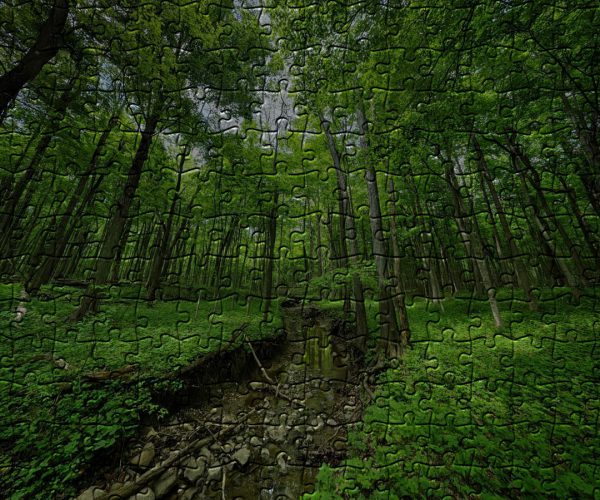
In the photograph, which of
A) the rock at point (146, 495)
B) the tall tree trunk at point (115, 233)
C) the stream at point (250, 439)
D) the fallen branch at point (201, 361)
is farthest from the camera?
the tall tree trunk at point (115, 233)

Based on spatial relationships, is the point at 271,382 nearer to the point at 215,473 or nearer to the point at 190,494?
the point at 215,473

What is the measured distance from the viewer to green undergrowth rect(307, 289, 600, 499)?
6.44 ft

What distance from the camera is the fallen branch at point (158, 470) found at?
7.78 ft

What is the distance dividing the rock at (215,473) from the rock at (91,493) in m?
1.14

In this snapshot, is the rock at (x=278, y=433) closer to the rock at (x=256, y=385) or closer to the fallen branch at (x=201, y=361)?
the rock at (x=256, y=385)

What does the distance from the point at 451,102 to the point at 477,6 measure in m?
1.18

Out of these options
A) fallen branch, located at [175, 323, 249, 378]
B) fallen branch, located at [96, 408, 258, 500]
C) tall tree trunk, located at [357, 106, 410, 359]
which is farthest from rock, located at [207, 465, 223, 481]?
tall tree trunk, located at [357, 106, 410, 359]

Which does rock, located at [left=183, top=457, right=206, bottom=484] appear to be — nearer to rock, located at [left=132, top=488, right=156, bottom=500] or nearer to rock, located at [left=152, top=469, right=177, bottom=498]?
rock, located at [left=152, top=469, right=177, bottom=498]

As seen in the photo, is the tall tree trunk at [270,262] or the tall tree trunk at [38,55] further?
the tall tree trunk at [270,262]

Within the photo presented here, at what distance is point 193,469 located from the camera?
9.60 ft

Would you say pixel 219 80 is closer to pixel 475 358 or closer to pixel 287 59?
pixel 287 59

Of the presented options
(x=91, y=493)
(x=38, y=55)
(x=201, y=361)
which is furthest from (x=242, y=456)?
(x=38, y=55)

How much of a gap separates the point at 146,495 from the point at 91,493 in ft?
1.87

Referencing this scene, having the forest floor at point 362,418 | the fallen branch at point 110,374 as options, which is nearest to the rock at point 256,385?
the forest floor at point 362,418
